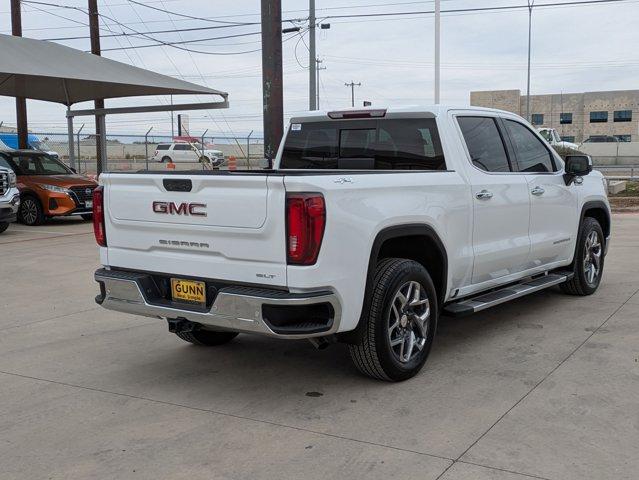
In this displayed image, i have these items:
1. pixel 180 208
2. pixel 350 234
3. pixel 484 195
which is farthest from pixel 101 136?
pixel 350 234

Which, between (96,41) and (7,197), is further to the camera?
(96,41)

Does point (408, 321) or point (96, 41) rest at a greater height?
point (96, 41)

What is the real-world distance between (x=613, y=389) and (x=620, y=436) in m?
0.79

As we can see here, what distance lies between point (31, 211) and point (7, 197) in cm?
235

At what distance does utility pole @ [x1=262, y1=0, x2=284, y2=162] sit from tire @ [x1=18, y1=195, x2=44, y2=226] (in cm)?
603

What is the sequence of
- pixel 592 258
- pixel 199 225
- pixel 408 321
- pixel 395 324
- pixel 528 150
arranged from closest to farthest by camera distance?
1. pixel 199 225
2. pixel 395 324
3. pixel 408 321
4. pixel 528 150
5. pixel 592 258

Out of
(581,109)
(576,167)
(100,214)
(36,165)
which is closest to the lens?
(100,214)

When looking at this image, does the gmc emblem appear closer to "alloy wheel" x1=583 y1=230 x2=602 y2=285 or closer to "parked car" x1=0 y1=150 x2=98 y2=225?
"alloy wheel" x1=583 y1=230 x2=602 y2=285

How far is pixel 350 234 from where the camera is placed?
422 centimetres

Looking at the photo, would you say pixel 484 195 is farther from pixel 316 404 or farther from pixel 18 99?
pixel 18 99

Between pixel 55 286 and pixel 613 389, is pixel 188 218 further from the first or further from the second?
pixel 55 286

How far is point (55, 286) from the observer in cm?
855

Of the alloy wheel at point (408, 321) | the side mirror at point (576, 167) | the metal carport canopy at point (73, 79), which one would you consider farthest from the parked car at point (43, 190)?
the alloy wheel at point (408, 321)

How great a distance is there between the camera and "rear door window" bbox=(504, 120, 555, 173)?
6.30 meters
